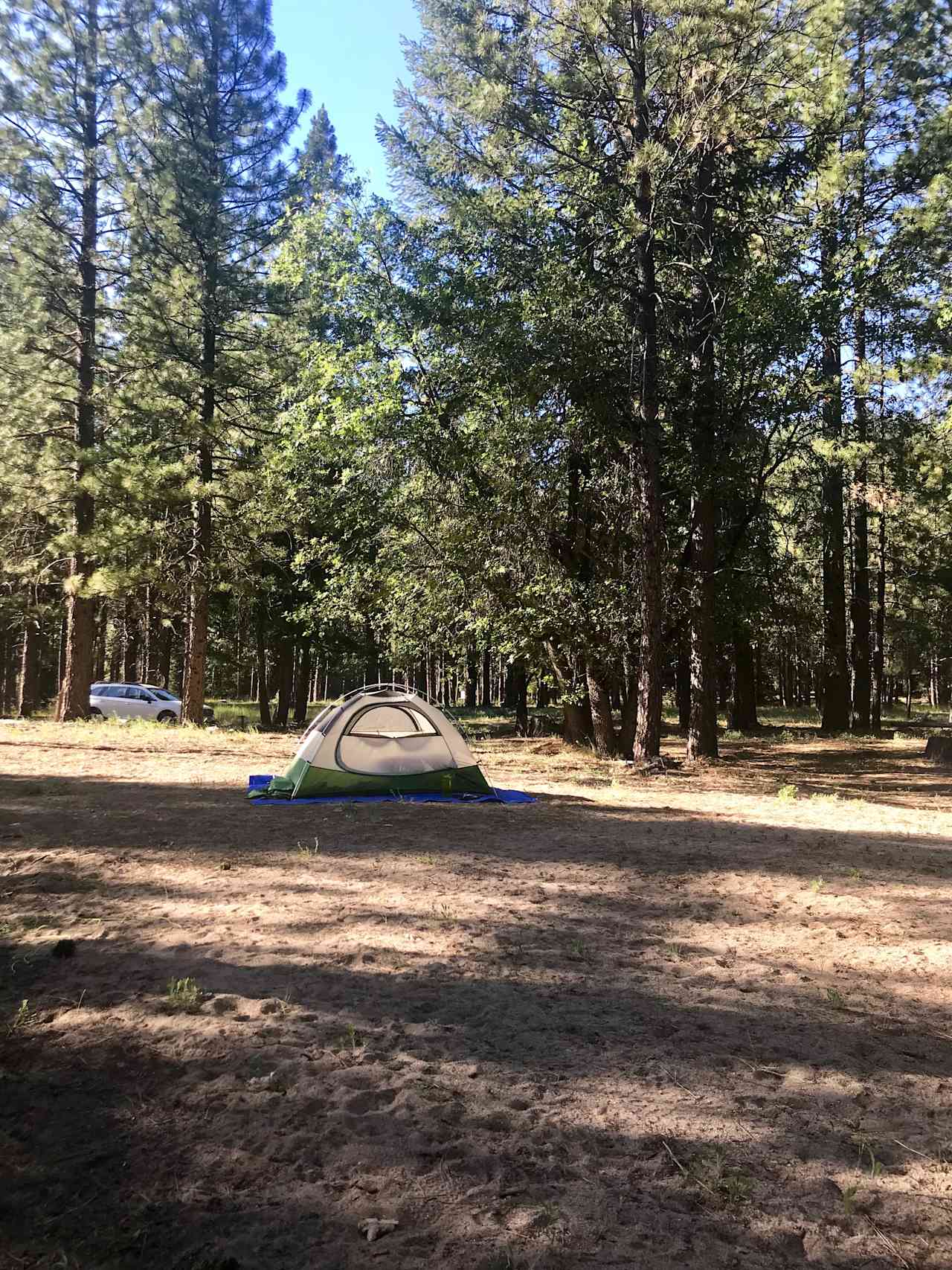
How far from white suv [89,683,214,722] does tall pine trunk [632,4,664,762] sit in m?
17.1

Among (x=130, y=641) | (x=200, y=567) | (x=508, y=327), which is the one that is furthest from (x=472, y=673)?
(x=508, y=327)

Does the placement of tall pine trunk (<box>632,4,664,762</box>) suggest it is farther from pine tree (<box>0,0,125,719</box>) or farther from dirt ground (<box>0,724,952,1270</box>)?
pine tree (<box>0,0,125,719</box>)

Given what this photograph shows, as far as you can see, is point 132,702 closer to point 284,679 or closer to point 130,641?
point 284,679

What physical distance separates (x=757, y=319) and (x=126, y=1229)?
43.6 ft

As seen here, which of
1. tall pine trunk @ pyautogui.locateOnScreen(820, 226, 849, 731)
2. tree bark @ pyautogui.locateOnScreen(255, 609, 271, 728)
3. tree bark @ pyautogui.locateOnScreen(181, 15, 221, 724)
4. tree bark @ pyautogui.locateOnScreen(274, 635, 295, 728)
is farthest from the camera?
tree bark @ pyautogui.locateOnScreen(274, 635, 295, 728)

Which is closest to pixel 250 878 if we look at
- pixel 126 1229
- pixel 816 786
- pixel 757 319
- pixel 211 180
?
pixel 126 1229

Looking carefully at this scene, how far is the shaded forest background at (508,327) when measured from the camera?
13.0m

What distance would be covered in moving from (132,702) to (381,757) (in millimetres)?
18406

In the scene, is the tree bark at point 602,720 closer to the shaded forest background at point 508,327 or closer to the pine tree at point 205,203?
the shaded forest background at point 508,327

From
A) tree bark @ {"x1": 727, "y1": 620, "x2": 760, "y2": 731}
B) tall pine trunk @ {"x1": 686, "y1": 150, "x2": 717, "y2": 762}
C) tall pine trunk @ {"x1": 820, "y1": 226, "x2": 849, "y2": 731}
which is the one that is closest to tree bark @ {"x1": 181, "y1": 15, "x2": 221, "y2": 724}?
tall pine trunk @ {"x1": 686, "y1": 150, "x2": 717, "y2": 762}

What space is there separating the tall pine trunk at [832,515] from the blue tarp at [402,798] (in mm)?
8419

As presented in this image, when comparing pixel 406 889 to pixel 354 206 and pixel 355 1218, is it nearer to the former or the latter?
pixel 355 1218

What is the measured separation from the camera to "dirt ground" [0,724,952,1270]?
2.47 metres

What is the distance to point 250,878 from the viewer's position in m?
6.13
